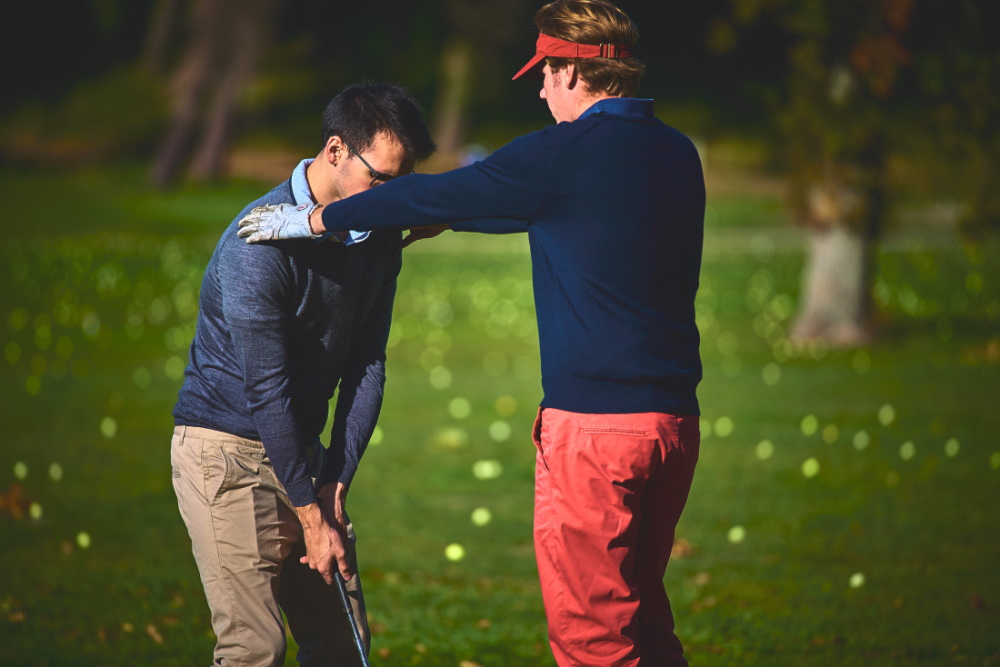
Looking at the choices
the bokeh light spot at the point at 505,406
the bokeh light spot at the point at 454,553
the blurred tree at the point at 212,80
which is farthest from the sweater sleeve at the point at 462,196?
the blurred tree at the point at 212,80

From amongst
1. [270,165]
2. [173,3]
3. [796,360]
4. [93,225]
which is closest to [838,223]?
[796,360]

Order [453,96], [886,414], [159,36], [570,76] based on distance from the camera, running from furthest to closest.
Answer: [159,36] → [453,96] → [886,414] → [570,76]

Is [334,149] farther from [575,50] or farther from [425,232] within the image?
[575,50]

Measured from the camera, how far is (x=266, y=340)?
3.26m

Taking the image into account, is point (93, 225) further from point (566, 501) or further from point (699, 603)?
point (566, 501)

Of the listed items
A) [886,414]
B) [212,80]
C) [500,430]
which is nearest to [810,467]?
[886,414]

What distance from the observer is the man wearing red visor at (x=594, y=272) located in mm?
3057

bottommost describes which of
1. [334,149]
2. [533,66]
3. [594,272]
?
[594,272]

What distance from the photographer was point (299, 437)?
335 cm

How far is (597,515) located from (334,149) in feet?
4.19

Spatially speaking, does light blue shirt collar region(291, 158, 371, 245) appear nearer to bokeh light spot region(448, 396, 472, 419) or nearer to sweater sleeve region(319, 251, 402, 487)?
sweater sleeve region(319, 251, 402, 487)

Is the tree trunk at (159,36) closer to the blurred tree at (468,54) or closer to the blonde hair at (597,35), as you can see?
the blurred tree at (468,54)

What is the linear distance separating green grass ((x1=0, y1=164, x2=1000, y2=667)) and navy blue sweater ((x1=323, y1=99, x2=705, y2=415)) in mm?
2478

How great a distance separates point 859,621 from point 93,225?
76.4 ft
